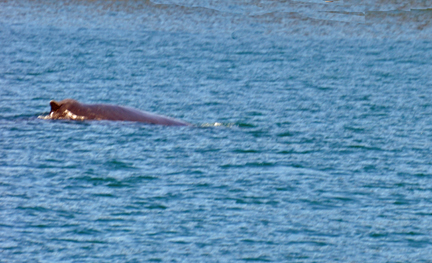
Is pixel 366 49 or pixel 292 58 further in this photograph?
pixel 366 49

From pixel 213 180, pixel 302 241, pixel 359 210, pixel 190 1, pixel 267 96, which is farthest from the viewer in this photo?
pixel 190 1

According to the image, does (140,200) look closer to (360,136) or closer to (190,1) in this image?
(360,136)

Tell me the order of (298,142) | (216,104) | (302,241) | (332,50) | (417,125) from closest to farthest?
(302,241)
(298,142)
(417,125)
(216,104)
(332,50)

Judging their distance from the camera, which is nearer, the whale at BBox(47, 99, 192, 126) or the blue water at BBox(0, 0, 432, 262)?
the blue water at BBox(0, 0, 432, 262)

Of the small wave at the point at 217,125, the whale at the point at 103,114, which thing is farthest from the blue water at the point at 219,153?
the whale at the point at 103,114

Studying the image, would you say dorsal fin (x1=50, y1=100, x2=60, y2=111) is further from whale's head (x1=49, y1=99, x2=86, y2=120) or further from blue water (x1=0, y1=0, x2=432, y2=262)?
blue water (x1=0, y1=0, x2=432, y2=262)

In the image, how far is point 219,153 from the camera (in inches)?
798

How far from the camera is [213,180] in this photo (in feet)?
59.0

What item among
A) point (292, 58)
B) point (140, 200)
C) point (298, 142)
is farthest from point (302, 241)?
point (292, 58)

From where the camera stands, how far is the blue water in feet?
47.4

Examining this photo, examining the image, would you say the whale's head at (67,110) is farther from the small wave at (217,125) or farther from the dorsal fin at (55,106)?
the small wave at (217,125)

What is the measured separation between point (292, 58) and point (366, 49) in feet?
16.7

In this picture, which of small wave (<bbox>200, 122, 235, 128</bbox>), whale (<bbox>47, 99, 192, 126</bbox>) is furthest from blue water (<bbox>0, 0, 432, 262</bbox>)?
whale (<bbox>47, 99, 192, 126</bbox>)

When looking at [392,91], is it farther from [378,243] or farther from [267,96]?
[378,243]
